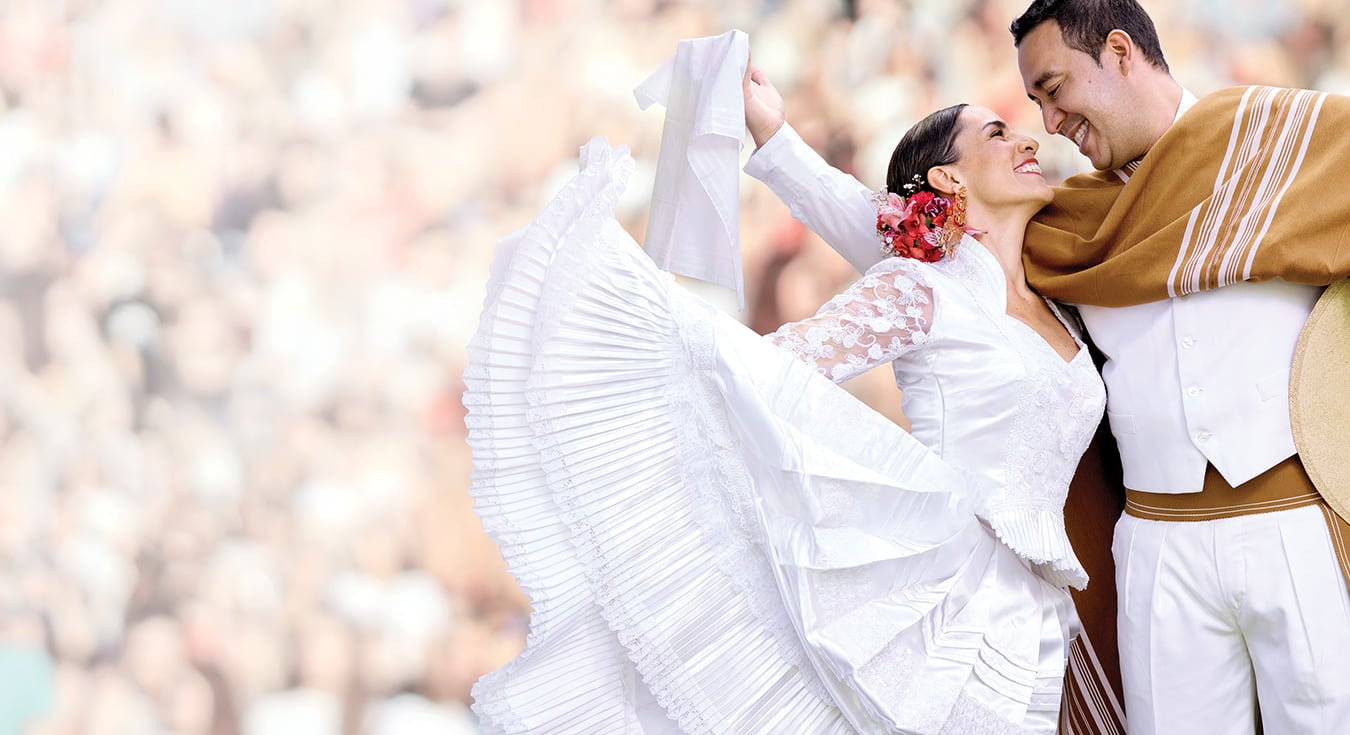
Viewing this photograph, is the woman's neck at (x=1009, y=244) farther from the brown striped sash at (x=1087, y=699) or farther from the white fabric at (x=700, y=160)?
the brown striped sash at (x=1087, y=699)

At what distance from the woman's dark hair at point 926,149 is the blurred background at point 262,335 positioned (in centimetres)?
94

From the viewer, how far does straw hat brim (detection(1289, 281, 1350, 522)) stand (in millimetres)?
1467

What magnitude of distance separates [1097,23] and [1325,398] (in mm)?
587

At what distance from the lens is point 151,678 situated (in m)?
2.29

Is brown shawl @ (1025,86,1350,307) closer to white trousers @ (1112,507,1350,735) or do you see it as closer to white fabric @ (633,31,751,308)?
white trousers @ (1112,507,1350,735)

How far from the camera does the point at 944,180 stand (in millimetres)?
1677

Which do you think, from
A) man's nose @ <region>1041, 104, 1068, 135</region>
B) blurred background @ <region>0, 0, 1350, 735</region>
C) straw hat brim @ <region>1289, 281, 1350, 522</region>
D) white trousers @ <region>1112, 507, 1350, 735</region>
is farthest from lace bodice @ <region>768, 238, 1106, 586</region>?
blurred background @ <region>0, 0, 1350, 735</region>

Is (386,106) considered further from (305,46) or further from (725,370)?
(725,370)

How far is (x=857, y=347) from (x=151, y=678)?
61.4 inches

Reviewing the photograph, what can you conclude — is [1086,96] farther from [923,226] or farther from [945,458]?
[945,458]

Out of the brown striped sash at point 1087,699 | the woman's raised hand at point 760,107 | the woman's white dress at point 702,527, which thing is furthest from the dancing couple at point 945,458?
the woman's raised hand at point 760,107

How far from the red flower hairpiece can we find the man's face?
0.22 m

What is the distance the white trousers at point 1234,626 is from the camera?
1436mm

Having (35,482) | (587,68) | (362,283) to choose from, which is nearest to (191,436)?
(35,482)
